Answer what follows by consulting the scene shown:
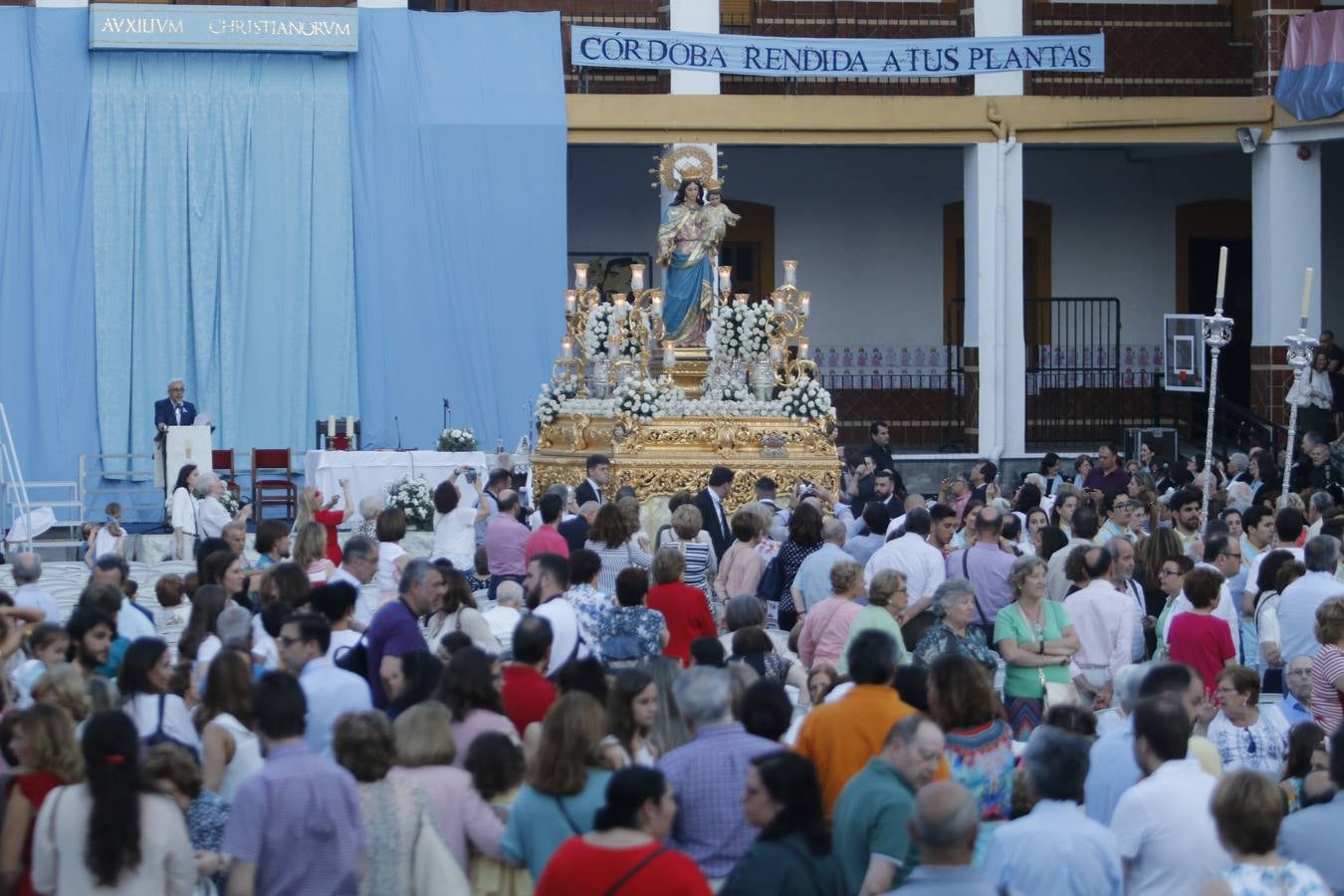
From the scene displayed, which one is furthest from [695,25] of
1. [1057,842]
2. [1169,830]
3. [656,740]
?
[1057,842]

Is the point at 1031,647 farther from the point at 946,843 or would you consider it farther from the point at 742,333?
the point at 742,333

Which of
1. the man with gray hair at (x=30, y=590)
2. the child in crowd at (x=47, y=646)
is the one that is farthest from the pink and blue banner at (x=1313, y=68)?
the child in crowd at (x=47, y=646)

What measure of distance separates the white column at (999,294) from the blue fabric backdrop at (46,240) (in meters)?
9.53

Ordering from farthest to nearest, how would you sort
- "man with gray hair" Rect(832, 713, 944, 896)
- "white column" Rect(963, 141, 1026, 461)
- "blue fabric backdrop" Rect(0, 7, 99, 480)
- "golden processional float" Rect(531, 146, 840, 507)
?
"white column" Rect(963, 141, 1026, 461) < "blue fabric backdrop" Rect(0, 7, 99, 480) < "golden processional float" Rect(531, 146, 840, 507) < "man with gray hair" Rect(832, 713, 944, 896)

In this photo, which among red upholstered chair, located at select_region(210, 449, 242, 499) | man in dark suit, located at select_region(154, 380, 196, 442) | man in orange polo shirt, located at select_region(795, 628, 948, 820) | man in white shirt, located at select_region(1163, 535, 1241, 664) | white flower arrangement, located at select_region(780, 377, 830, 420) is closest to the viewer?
man in orange polo shirt, located at select_region(795, 628, 948, 820)

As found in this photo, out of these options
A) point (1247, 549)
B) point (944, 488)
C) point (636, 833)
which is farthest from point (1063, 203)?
point (636, 833)

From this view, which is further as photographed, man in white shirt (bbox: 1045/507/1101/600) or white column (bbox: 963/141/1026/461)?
white column (bbox: 963/141/1026/461)

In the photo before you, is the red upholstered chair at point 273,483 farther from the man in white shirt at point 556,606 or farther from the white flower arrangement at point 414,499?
the man in white shirt at point 556,606

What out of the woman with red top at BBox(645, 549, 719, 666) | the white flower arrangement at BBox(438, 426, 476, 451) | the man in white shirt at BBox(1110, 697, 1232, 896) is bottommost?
the man in white shirt at BBox(1110, 697, 1232, 896)

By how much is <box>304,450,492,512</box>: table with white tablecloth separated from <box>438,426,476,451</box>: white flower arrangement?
1.54 feet

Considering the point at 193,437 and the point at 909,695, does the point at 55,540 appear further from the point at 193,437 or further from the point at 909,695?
the point at 909,695

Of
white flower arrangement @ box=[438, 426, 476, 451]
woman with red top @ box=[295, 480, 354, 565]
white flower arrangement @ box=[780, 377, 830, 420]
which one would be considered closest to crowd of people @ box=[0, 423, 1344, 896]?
woman with red top @ box=[295, 480, 354, 565]

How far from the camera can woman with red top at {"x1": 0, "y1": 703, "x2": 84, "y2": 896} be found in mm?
5590

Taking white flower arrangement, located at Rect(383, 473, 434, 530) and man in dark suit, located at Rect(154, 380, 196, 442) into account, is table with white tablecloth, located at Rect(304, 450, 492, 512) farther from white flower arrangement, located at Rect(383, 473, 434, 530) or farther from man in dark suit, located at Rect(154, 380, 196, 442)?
man in dark suit, located at Rect(154, 380, 196, 442)
